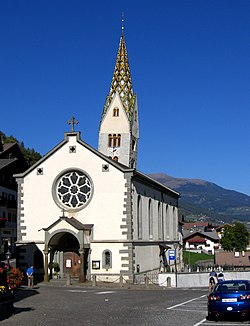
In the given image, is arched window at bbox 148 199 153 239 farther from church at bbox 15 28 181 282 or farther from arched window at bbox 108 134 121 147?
arched window at bbox 108 134 121 147

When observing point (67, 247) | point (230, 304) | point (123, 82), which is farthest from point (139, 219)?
point (123, 82)

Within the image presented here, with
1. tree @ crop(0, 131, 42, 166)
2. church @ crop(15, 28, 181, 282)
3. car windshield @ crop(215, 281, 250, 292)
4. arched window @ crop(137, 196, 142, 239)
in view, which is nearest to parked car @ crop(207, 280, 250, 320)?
car windshield @ crop(215, 281, 250, 292)

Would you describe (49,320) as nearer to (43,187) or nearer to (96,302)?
(96,302)

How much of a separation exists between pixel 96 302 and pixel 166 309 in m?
4.57

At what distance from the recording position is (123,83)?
74.0m

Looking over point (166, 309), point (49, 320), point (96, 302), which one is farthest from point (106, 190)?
point (49, 320)

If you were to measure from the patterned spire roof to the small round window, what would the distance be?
91.6ft

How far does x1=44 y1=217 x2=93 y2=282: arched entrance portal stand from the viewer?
4138 cm

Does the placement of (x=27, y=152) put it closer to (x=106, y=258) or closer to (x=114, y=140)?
(x=114, y=140)

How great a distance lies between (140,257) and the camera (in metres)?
44.4

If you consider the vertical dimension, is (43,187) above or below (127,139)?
below

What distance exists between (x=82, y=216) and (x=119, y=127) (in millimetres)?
29370

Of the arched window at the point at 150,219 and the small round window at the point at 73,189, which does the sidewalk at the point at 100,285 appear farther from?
the arched window at the point at 150,219

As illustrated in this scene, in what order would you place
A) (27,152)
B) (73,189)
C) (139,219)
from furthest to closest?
(27,152)
(139,219)
(73,189)
